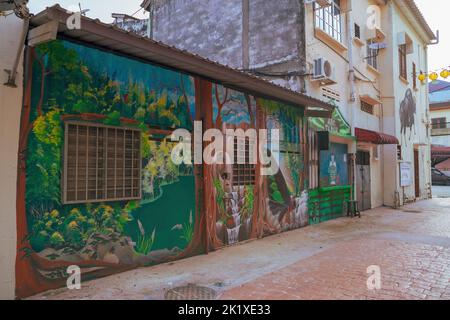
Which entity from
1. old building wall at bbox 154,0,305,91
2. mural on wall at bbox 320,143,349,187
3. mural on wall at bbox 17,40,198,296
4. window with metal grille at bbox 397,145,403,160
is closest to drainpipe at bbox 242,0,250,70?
old building wall at bbox 154,0,305,91

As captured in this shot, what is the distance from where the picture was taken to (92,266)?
16.3ft

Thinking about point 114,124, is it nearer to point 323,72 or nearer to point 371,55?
point 323,72

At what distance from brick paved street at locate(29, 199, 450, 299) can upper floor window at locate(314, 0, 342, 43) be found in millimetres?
7013

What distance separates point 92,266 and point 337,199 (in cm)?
919

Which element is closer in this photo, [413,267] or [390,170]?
[413,267]

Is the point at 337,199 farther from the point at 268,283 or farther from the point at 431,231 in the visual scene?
the point at 268,283

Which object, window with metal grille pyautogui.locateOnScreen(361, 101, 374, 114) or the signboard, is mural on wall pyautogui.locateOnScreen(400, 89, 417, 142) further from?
window with metal grille pyautogui.locateOnScreen(361, 101, 374, 114)

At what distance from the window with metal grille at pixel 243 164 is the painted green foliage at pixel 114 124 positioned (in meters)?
1.53

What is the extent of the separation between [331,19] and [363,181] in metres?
6.54

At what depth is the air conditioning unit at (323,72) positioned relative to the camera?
34.1 feet

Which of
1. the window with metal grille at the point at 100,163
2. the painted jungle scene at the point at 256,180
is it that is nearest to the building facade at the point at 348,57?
the painted jungle scene at the point at 256,180

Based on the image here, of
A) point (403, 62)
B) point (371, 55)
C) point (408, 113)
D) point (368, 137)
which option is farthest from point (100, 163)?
point (403, 62)

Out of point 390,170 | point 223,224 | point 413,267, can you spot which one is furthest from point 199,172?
point 390,170

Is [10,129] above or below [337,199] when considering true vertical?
above
